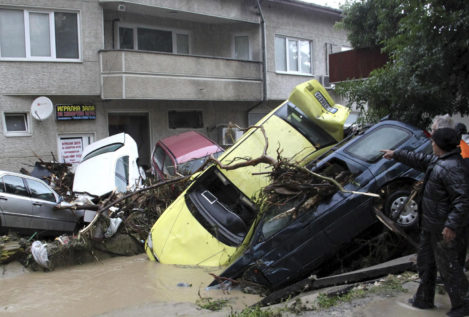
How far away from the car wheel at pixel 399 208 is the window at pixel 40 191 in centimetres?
591

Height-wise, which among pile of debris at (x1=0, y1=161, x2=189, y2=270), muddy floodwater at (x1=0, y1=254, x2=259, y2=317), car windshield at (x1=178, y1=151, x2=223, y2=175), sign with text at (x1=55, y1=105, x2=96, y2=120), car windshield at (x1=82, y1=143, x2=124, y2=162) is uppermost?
sign with text at (x1=55, y1=105, x2=96, y2=120)

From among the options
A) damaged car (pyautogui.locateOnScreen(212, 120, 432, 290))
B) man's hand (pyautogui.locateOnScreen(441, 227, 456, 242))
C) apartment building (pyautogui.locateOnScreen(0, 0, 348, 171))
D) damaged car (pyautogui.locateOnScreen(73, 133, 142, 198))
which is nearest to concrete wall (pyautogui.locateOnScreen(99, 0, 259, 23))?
apartment building (pyautogui.locateOnScreen(0, 0, 348, 171))

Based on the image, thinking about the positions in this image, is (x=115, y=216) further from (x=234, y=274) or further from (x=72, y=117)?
(x=72, y=117)

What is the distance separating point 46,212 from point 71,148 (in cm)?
560

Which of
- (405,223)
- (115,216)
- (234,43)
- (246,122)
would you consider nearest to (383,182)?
(405,223)

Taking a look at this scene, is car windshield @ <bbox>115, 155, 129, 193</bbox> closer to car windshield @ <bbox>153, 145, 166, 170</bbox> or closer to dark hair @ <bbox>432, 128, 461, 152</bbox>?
car windshield @ <bbox>153, 145, 166, 170</bbox>

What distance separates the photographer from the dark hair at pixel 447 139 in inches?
137

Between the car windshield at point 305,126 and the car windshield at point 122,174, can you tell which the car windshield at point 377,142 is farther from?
the car windshield at point 122,174

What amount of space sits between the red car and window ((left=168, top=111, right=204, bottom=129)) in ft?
12.7

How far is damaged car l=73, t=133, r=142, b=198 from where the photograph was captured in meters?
8.50

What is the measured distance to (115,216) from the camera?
7.74 metres

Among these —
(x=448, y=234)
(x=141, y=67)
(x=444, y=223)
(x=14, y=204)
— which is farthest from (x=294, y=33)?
(x=448, y=234)

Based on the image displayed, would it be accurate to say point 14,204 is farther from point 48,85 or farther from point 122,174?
point 48,85

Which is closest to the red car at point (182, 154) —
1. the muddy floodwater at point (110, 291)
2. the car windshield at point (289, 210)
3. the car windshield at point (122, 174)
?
the car windshield at point (122, 174)
